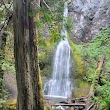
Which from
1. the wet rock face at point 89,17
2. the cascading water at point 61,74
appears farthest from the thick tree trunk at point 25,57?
the wet rock face at point 89,17

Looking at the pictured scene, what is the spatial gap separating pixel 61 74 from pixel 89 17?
7.68m

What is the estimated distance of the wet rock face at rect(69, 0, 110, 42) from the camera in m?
21.4

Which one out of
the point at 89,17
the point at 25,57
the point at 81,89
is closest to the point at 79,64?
the point at 81,89

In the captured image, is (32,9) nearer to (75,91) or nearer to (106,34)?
(75,91)

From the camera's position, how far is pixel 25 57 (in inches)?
211

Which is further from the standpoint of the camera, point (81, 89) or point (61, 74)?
point (61, 74)

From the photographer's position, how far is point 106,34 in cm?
2003

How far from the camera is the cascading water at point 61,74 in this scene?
1518cm

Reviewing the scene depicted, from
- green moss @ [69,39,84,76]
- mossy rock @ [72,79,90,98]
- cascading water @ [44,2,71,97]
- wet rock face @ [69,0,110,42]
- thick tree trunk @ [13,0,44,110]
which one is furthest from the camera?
wet rock face @ [69,0,110,42]

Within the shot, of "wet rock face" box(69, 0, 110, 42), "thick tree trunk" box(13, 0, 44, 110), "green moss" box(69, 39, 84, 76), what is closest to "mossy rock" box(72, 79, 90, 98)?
"green moss" box(69, 39, 84, 76)

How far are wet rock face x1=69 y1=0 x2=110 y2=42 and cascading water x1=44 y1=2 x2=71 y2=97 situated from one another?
13.2ft

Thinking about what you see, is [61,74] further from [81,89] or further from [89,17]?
[89,17]

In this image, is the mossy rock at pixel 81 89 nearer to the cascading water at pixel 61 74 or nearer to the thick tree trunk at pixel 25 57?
the cascading water at pixel 61 74

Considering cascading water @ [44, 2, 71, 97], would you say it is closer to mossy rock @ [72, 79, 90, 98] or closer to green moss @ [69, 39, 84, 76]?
mossy rock @ [72, 79, 90, 98]
